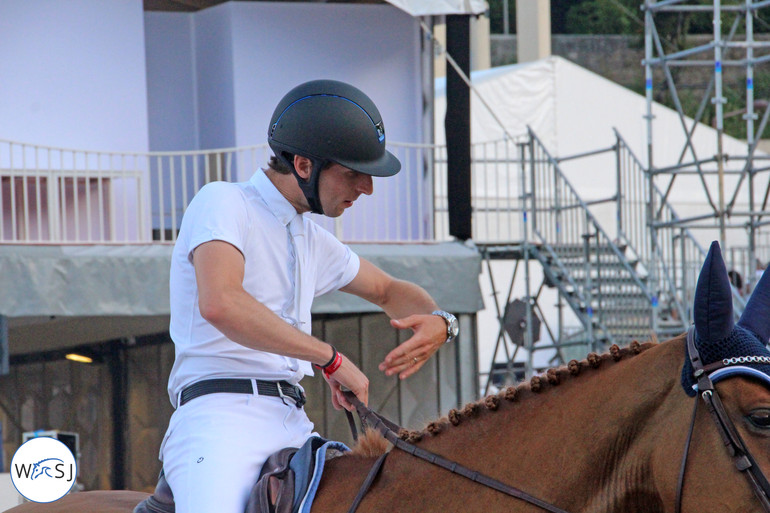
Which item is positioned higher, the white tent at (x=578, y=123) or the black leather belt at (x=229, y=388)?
the white tent at (x=578, y=123)

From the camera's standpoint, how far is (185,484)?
7.68 ft

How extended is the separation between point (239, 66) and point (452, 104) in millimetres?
2708

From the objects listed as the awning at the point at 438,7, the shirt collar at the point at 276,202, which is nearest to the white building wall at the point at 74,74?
the awning at the point at 438,7

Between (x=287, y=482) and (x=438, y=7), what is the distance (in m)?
8.71

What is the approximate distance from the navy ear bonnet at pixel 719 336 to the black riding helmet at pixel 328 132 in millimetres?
833

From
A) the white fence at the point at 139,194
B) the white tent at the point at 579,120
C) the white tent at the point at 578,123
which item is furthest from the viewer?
the white tent at the point at 579,120

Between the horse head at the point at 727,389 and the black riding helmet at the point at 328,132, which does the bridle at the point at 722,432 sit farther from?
the black riding helmet at the point at 328,132

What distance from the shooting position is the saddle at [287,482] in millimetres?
2303

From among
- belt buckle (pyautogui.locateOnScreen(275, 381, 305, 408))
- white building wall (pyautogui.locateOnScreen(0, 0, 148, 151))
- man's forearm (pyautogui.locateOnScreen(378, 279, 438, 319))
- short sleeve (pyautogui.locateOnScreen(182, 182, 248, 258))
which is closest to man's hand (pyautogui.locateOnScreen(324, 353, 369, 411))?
belt buckle (pyautogui.locateOnScreen(275, 381, 305, 408))

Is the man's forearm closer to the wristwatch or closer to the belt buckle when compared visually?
the wristwatch

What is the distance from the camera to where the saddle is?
2303mm

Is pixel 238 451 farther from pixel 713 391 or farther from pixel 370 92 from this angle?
pixel 370 92

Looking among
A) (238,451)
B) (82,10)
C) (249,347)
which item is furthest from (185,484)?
(82,10)

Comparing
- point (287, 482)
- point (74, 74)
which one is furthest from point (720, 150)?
point (287, 482)
